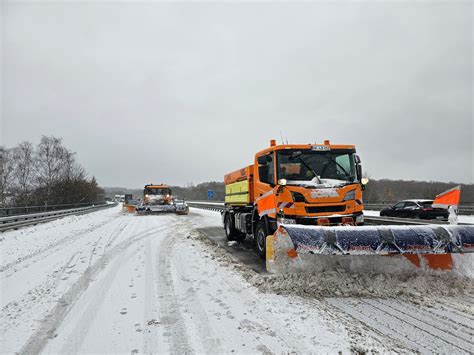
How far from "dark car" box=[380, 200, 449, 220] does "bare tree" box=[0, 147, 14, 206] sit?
4167 centimetres

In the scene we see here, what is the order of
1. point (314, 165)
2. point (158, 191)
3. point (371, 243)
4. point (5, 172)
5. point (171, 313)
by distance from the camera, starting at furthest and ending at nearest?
point (5, 172) → point (158, 191) → point (314, 165) → point (371, 243) → point (171, 313)

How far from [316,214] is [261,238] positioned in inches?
72.1

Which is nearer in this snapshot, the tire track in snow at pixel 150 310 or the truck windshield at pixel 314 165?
the tire track in snow at pixel 150 310

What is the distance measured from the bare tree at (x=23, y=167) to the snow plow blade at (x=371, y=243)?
145 feet

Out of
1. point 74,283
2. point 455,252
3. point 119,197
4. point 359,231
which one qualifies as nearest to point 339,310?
point 359,231

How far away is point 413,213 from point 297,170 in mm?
15678

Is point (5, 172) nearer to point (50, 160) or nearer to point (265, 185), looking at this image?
point (50, 160)

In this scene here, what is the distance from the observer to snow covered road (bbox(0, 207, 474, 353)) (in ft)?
10.2

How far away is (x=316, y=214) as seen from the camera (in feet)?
19.7

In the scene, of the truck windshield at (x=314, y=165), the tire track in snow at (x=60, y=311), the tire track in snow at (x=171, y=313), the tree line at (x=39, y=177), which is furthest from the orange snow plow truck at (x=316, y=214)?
the tree line at (x=39, y=177)

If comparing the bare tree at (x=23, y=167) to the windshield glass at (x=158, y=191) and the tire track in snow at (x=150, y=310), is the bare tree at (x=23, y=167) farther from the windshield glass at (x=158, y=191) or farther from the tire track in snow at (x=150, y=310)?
the tire track in snow at (x=150, y=310)

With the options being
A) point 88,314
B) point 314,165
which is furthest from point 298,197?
point 88,314

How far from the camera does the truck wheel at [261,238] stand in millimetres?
7027

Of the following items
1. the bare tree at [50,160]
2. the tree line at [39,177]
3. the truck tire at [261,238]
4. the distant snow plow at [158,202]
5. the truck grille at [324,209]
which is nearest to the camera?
the truck grille at [324,209]
